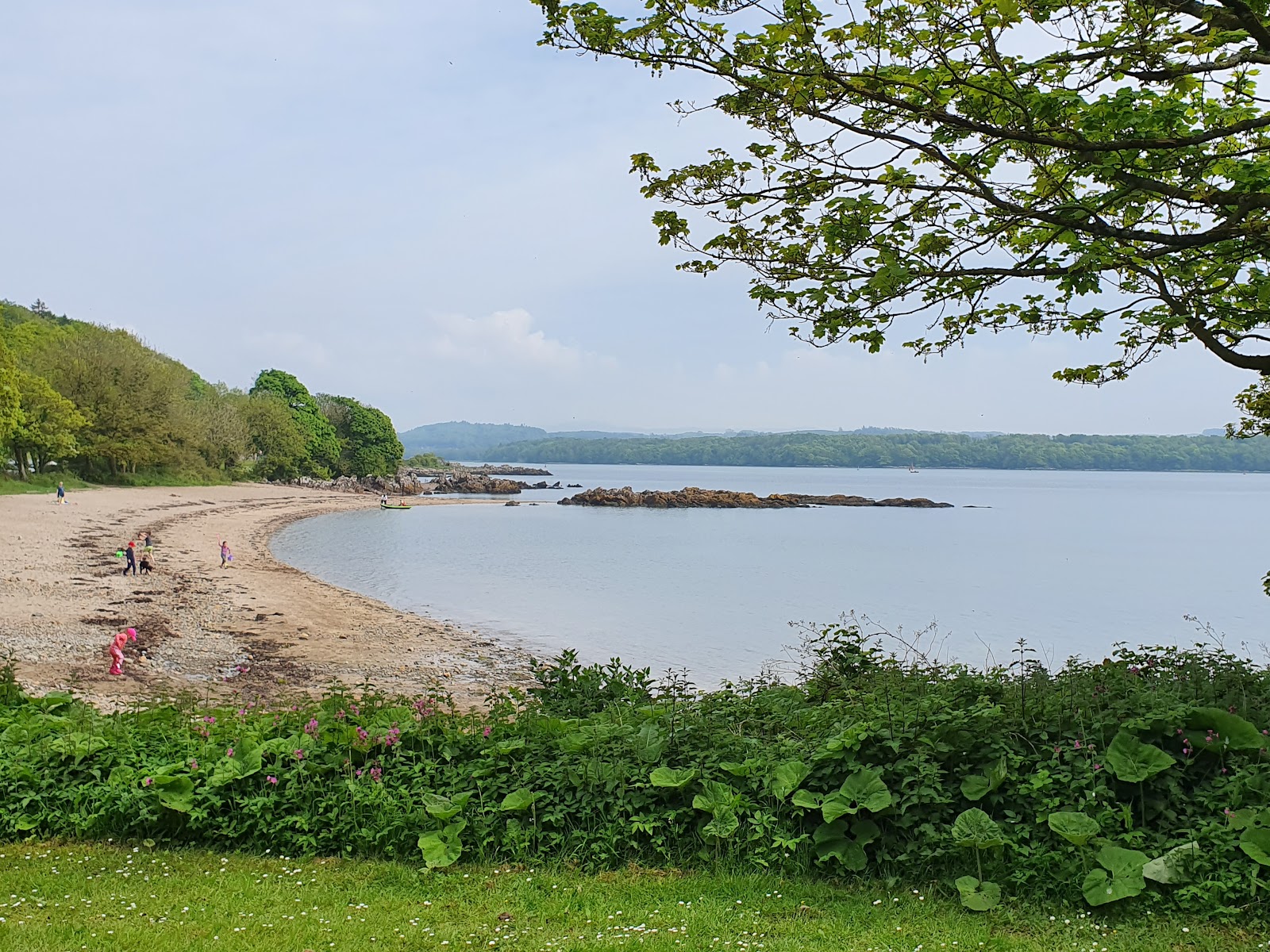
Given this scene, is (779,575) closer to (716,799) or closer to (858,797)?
(716,799)

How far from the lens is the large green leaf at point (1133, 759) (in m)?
Answer: 4.99

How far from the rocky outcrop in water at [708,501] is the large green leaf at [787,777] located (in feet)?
265

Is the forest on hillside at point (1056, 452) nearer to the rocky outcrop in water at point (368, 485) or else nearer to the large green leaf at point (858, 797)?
the rocky outcrop in water at point (368, 485)

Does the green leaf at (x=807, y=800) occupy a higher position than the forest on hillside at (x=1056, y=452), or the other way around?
the forest on hillside at (x=1056, y=452)

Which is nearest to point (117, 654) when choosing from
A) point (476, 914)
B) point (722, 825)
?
point (476, 914)

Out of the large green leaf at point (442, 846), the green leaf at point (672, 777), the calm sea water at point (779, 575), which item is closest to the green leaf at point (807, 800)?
the green leaf at point (672, 777)

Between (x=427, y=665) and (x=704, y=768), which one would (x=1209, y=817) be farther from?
(x=427, y=665)

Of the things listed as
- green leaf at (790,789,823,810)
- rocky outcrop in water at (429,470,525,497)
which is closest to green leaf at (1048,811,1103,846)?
green leaf at (790,789,823,810)

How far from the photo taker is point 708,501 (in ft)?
300

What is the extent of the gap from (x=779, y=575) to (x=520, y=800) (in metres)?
35.1

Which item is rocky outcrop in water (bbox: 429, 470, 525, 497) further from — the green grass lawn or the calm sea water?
the green grass lawn

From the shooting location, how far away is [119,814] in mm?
5691

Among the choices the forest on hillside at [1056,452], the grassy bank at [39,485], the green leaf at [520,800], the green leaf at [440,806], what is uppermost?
the forest on hillside at [1056,452]

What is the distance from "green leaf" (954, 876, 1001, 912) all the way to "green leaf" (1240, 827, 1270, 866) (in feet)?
4.09
